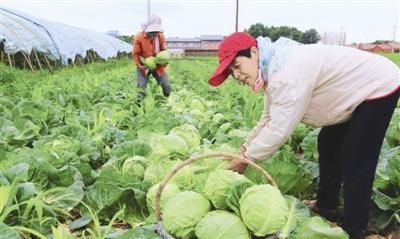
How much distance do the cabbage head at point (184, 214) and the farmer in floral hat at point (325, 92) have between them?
1.21 feet

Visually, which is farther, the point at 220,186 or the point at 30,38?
the point at 30,38

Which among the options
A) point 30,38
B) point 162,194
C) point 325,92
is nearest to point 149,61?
point 162,194

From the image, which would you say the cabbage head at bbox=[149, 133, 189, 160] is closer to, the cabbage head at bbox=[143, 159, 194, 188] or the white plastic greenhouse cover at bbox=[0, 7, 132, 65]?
the cabbage head at bbox=[143, 159, 194, 188]

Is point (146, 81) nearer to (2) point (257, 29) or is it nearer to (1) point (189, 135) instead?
(1) point (189, 135)

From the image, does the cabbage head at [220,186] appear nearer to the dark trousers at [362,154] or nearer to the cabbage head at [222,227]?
the cabbage head at [222,227]

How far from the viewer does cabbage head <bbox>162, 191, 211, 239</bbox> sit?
262cm

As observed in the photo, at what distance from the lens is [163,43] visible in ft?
27.3

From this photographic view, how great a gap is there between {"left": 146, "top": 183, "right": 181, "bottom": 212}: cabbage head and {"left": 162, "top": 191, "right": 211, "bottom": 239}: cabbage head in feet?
0.73

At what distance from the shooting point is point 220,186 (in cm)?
268

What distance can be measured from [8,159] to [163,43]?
5214 millimetres

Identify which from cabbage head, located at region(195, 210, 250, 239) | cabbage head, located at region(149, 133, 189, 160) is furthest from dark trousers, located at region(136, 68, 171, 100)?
cabbage head, located at region(195, 210, 250, 239)

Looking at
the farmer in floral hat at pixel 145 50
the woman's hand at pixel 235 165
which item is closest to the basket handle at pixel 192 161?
the woman's hand at pixel 235 165

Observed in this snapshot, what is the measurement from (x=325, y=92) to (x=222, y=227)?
0.97 meters

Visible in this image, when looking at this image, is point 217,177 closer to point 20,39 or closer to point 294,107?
point 294,107
